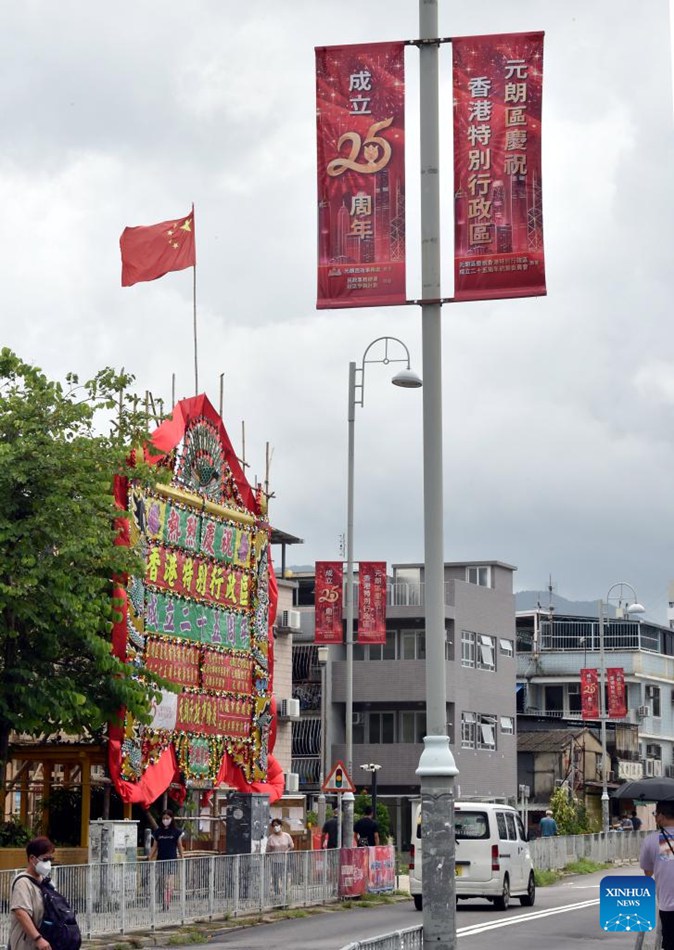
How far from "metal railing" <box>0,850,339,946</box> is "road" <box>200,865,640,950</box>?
0.89 m

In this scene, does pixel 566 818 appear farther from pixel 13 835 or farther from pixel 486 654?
pixel 13 835

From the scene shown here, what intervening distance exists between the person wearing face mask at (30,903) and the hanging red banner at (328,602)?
35027 mm

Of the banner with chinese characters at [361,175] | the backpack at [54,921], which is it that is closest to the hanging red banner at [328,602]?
the banner with chinese characters at [361,175]

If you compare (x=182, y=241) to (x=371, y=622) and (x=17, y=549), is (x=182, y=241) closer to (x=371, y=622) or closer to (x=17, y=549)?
(x=17, y=549)

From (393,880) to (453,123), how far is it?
82.0 ft

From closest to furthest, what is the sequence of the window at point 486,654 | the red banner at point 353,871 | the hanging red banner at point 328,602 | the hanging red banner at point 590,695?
the red banner at point 353,871, the hanging red banner at point 328,602, the hanging red banner at point 590,695, the window at point 486,654

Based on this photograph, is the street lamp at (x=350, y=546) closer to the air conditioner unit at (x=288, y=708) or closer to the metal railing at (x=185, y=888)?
the metal railing at (x=185, y=888)

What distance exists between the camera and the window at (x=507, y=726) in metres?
71.6

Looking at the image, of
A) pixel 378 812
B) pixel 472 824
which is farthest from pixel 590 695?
pixel 472 824

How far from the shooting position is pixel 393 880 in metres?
36.8

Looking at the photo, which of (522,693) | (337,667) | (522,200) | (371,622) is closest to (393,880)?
(371,622)

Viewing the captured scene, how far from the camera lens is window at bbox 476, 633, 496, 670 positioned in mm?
70494

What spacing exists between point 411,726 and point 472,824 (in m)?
37.6

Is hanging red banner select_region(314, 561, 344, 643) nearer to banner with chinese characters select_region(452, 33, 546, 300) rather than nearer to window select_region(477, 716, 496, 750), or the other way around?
window select_region(477, 716, 496, 750)
